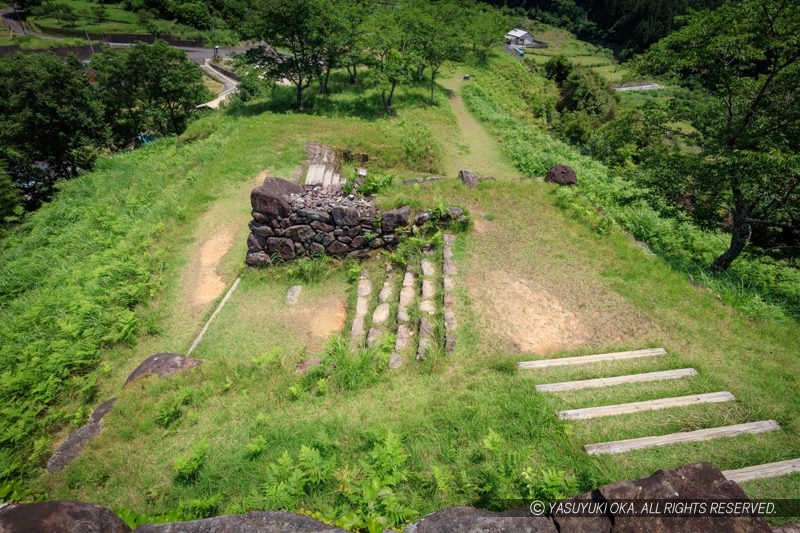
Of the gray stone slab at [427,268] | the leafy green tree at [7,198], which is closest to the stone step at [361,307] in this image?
the gray stone slab at [427,268]

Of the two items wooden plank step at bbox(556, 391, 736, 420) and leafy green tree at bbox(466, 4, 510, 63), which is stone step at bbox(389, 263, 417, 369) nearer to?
wooden plank step at bbox(556, 391, 736, 420)

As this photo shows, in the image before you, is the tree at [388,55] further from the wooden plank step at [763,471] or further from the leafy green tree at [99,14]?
the leafy green tree at [99,14]

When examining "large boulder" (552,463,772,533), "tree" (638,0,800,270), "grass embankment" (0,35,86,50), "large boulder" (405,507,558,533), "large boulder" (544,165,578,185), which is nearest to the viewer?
"large boulder" (552,463,772,533)

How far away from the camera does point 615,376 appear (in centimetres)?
704

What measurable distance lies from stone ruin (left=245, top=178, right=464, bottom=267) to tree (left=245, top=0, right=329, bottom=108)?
15.3 m

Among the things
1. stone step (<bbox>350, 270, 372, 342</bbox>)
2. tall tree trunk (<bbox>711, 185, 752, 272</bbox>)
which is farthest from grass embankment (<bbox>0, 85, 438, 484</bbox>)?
tall tree trunk (<bbox>711, 185, 752, 272</bbox>)

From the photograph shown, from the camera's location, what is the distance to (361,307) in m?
9.80

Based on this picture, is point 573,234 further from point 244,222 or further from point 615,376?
point 244,222

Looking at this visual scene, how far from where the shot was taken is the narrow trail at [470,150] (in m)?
20.3

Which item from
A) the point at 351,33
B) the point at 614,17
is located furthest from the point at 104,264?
the point at 614,17

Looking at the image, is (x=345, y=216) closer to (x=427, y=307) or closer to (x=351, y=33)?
(x=427, y=307)

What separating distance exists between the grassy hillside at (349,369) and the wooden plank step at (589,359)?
0.66 feet

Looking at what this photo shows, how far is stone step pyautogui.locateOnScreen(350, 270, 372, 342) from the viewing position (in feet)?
29.6

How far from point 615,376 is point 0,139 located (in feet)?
111
